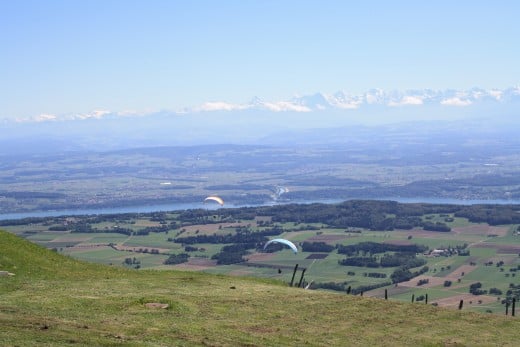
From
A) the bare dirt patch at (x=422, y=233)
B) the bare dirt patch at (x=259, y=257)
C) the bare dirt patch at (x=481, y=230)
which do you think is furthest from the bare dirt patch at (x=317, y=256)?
the bare dirt patch at (x=481, y=230)

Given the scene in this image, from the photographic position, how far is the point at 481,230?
151 m

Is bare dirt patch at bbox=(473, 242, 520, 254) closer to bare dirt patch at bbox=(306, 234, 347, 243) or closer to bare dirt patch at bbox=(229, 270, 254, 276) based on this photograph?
bare dirt patch at bbox=(306, 234, 347, 243)

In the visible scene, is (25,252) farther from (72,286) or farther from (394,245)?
(394,245)

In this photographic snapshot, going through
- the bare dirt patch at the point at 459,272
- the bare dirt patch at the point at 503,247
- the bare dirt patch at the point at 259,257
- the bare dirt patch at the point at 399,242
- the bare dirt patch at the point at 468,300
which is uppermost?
the bare dirt patch at the point at 468,300

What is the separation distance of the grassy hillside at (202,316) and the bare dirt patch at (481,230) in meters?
117

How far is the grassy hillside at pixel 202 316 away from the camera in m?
23.8

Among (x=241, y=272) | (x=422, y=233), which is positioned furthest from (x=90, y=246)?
(x=422, y=233)

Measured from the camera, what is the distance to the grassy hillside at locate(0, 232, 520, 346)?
23.8 m

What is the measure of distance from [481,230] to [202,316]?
132 m

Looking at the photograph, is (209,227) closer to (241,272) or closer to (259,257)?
(259,257)

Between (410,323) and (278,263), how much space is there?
8514 centimetres

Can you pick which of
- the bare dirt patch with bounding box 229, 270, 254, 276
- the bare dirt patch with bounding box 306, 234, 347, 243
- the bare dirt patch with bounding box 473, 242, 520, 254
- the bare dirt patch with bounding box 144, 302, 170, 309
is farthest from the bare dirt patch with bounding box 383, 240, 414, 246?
the bare dirt patch with bounding box 144, 302, 170, 309

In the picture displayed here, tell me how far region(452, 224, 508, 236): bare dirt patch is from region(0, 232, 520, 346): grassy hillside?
117 m

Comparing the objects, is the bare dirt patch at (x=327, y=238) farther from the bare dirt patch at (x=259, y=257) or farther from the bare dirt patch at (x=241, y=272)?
the bare dirt patch at (x=241, y=272)
